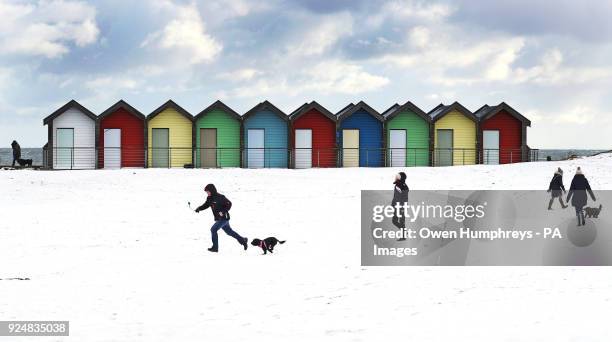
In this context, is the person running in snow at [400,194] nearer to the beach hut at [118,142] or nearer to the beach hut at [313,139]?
the beach hut at [313,139]

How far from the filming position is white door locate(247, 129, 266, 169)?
42.1m

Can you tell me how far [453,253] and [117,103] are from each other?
29.0m

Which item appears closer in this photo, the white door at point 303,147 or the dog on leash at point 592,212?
the dog on leash at point 592,212

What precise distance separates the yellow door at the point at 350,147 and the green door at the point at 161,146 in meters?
9.84

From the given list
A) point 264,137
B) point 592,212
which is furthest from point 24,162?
point 592,212

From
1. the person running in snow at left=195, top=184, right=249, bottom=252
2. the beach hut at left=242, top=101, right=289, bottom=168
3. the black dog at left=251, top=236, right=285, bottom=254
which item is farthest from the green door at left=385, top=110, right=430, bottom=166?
the person running in snow at left=195, top=184, right=249, bottom=252

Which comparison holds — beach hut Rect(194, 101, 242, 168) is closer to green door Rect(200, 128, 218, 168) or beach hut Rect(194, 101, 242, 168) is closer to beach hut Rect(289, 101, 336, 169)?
green door Rect(200, 128, 218, 168)

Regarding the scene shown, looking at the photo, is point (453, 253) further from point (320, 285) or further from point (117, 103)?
point (117, 103)

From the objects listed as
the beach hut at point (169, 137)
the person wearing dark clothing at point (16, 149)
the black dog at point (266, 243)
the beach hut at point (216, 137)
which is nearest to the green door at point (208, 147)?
the beach hut at point (216, 137)

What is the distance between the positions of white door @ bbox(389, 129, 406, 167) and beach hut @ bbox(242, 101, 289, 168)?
20.0 feet

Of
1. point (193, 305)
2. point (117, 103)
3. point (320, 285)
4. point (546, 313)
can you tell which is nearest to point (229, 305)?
point (193, 305)

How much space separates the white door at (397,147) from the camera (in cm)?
4350

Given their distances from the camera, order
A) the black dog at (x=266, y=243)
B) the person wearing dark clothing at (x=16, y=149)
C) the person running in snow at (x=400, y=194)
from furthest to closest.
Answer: the person wearing dark clothing at (x=16, y=149) < the person running in snow at (x=400, y=194) < the black dog at (x=266, y=243)

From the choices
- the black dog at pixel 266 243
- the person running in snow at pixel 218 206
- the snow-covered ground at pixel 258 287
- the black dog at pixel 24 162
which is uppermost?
the black dog at pixel 24 162
